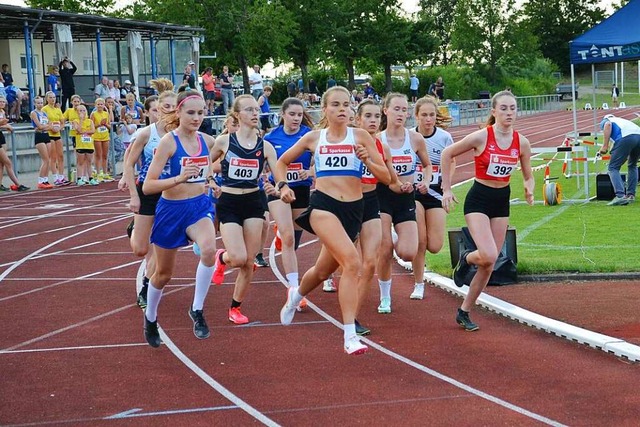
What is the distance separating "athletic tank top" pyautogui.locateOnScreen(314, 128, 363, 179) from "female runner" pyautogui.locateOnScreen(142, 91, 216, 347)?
98 cm

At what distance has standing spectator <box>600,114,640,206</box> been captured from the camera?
1748cm

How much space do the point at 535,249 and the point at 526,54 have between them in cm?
6326

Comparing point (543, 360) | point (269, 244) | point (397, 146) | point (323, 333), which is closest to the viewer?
point (543, 360)

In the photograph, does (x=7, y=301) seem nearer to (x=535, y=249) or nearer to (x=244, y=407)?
(x=244, y=407)

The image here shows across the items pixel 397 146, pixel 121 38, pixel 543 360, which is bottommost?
pixel 543 360

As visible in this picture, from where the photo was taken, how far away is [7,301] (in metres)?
10.7

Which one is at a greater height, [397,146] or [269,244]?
[397,146]

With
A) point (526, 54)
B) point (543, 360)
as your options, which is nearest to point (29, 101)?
point (543, 360)

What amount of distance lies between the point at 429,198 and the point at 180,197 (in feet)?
9.61

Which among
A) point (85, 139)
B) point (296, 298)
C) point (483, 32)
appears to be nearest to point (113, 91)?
point (85, 139)

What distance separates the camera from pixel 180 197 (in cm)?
816

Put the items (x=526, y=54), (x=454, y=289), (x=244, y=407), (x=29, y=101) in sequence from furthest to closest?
(x=526, y=54)
(x=29, y=101)
(x=454, y=289)
(x=244, y=407)

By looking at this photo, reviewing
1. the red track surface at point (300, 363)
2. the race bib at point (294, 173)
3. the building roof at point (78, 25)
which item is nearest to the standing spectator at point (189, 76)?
the building roof at point (78, 25)

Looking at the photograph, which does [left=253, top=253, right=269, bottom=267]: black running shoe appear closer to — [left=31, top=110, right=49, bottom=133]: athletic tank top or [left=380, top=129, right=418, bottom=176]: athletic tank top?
[left=380, top=129, right=418, bottom=176]: athletic tank top
